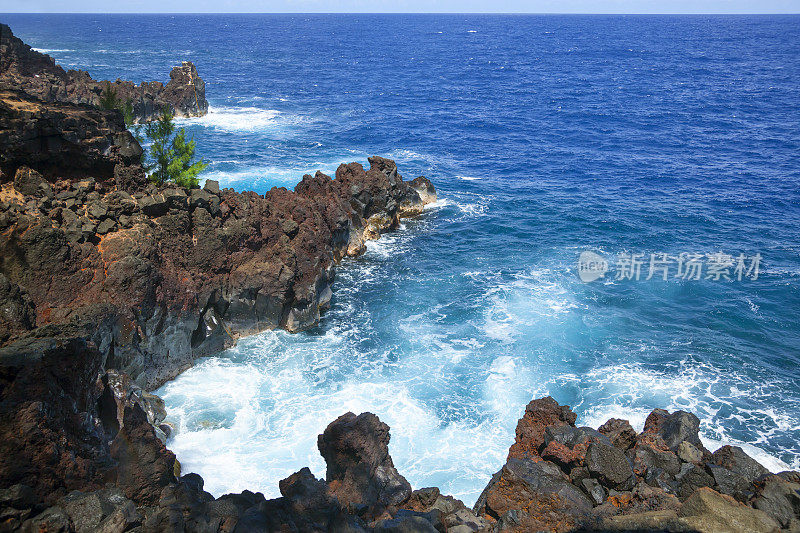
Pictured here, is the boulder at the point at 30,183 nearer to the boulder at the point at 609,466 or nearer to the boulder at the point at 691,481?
the boulder at the point at 609,466

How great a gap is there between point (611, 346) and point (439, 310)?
14.1m

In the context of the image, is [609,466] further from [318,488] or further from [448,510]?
[318,488]

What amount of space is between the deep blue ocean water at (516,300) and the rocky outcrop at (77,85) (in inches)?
227

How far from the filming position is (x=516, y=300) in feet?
156

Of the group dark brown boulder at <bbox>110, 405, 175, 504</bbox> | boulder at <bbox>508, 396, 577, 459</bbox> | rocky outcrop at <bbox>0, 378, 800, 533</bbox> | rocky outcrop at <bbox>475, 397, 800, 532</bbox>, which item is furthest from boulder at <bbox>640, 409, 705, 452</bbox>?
dark brown boulder at <bbox>110, 405, 175, 504</bbox>

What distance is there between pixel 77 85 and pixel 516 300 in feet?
297

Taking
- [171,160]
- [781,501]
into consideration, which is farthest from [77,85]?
[781,501]

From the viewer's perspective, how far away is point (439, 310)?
4634 centimetres

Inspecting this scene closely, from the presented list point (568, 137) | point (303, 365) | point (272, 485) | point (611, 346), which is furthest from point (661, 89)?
point (272, 485)

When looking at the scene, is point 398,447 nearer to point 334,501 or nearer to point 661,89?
point 334,501

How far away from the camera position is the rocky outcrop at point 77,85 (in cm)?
8912

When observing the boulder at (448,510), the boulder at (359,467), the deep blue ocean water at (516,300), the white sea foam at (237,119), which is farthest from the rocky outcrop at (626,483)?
the white sea foam at (237,119)

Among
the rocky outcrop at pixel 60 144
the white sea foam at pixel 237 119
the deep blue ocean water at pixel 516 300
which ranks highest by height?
the rocky outcrop at pixel 60 144

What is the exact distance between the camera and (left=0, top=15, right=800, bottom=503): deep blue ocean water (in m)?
33.5
